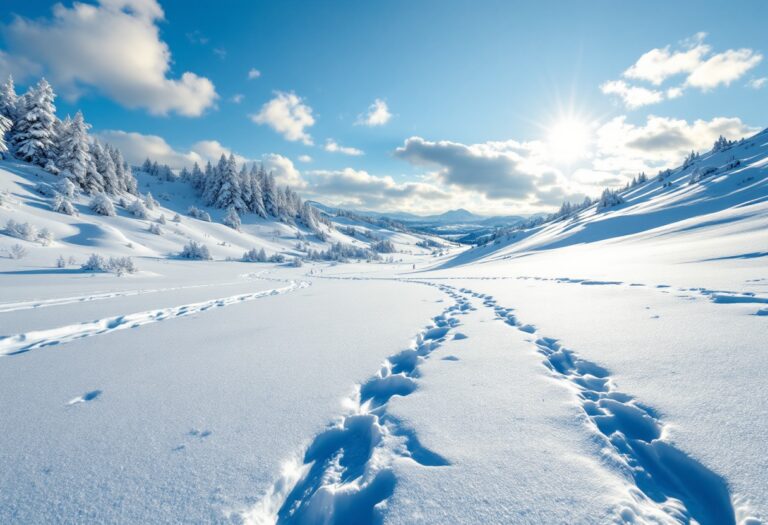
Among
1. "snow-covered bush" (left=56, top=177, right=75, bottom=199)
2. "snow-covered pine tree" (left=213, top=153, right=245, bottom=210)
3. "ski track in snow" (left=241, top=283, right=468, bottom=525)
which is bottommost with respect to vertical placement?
"ski track in snow" (left=241, top=283, right=468, bottom=525)

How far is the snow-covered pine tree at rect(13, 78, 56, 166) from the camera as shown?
3819cm

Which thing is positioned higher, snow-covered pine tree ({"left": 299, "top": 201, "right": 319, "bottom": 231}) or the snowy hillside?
snow-covered pine tree ({"left": 299, "top": 201, "right": 319, "bottom": 231})

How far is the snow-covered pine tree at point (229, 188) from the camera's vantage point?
62.1 m

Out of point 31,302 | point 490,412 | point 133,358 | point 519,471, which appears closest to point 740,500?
point 519,471

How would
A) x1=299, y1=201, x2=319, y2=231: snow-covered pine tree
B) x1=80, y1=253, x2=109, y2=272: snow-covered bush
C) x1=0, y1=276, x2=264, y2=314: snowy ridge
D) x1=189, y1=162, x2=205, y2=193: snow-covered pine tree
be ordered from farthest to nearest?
1. x1=299, y1=201, x2=319, y2=231: snow-covered pine tree
2. x1=189, y1=162, x2=205, y2=193: snow-covered pine tree
3. x1=80, y1=253, x2=109, y2=272: snow-covered bush
4. x1=0, y1=276, x2=264, y2=314: snowy ridge

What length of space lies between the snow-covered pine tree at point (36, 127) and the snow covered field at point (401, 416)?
50766mm

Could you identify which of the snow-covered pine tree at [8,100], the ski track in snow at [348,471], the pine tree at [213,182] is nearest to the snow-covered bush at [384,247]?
the pine tree at [213,182]

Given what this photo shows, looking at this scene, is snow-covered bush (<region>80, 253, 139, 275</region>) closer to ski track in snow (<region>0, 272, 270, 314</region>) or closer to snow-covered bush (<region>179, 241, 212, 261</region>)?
ski track in snow (<region>0, 272, 270, 314</region>)

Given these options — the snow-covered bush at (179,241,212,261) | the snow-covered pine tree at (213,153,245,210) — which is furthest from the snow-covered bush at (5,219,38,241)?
the snow-covered pine tree at (213,153,245,210)

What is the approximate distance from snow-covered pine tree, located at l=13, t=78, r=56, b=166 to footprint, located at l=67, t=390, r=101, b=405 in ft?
181

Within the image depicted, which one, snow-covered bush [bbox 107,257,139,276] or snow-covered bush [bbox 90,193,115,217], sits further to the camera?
snow-covered bush [bbox 90,193,115,217]

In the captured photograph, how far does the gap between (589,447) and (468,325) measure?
11.7 feet

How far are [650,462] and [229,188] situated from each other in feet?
231

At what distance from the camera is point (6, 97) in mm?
40594
